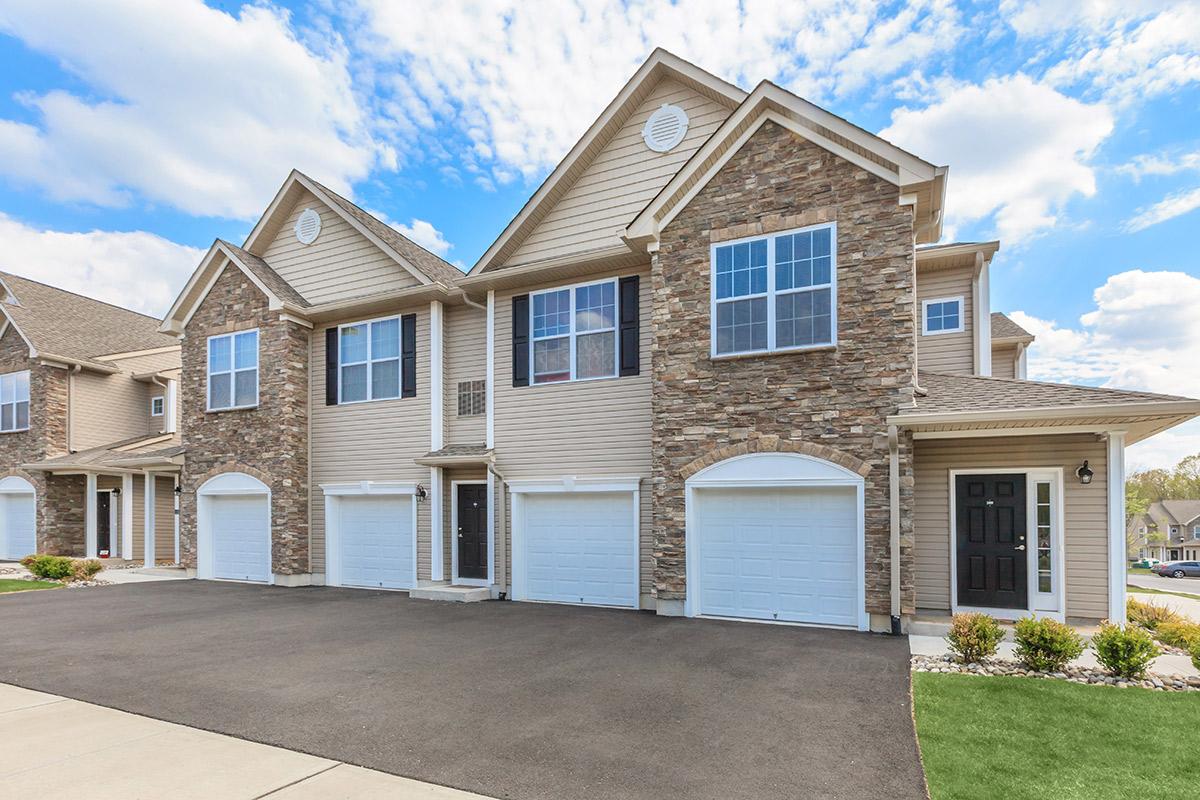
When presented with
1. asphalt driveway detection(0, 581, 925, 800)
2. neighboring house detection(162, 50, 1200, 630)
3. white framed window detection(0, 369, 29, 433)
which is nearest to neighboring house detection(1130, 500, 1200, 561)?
neighboring house detection(162, 50, 1200, 630)

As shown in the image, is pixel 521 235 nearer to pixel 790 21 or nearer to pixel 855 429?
pixel 790 21

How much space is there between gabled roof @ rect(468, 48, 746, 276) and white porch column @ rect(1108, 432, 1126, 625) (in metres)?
7.50

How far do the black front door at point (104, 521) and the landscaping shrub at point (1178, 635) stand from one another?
2527 cm

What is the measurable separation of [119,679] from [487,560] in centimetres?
640

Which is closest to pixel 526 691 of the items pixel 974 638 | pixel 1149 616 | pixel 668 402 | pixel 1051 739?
pixel 1051 739

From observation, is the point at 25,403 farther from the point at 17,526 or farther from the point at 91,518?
the point at 91,518

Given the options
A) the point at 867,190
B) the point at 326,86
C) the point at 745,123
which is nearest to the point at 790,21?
the point at 745,123

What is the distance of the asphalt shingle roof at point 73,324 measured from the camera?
20172 millimetres

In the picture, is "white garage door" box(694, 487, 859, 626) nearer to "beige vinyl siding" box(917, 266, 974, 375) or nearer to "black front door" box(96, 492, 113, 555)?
"beige vinyl siding" box(917, 266, 974, 375)

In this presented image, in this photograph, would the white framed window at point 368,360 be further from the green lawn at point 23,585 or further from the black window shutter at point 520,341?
the green lawn at point 23,585

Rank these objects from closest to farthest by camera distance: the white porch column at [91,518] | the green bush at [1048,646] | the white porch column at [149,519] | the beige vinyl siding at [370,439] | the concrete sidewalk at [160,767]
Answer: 1. the concrete sidewalk at [160,767]
2. the green bush at [1048,646]
3. the beige vinyl siding at [370,439]
4. the white porch column at [149,519]
5. the white porch column at [91,518]

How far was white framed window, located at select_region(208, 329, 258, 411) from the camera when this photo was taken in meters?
14.5

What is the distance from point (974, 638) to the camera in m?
7.05

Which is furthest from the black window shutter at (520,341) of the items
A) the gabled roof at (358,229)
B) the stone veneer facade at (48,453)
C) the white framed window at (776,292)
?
the stone veneer facade at (48,453)
